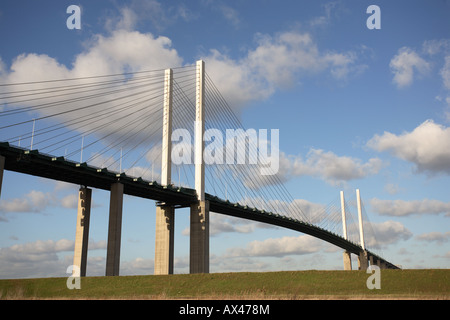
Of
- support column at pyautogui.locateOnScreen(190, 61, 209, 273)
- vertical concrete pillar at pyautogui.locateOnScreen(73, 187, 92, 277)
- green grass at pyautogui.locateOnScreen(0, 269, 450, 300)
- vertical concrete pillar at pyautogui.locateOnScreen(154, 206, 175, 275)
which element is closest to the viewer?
green grass at pyautogui.locateOnScreen(0, 269, 450, 300)

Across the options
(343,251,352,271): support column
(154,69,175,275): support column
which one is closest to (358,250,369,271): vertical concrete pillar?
(343,251,352,271): support column

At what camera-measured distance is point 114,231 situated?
58.5 meters

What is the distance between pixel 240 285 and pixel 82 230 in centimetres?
3417

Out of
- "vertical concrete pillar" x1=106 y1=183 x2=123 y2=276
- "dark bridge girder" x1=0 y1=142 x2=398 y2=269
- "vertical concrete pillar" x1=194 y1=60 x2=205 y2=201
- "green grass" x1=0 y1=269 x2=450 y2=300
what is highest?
"vertical concrete pillar" x1=194 y1=60 x2=205 y2=201

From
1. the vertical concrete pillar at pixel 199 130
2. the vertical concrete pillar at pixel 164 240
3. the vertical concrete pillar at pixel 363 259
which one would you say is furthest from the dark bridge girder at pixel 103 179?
the vertical concrete pillar at pixel 363 259

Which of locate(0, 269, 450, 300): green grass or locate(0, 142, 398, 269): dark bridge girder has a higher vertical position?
locate(0, 142, 398, 269): dark bridge girder

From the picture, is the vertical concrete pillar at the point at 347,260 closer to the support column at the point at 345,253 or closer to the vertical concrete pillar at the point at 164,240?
the support column at the point at 345,253

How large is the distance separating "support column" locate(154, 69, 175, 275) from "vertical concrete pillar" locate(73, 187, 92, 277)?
474 inches

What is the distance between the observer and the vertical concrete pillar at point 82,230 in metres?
57.7

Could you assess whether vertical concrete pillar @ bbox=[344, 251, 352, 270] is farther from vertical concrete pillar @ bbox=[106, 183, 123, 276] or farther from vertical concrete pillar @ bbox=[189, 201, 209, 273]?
vertical concrete pillar @ bbox=[106, 183, 123, 276]

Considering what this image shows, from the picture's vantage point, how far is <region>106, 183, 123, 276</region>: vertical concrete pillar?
57.5 m

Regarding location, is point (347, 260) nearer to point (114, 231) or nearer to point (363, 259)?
point (363, 259)

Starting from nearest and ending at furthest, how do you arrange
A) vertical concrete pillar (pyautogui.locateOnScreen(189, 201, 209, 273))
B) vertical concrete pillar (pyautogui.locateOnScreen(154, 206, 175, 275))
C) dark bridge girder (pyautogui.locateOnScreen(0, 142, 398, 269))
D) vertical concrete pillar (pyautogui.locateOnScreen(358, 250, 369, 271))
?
dark bridge girder (pyautogui.locateOnScreen(0, 142, 398, 269))
vertical concrete pillar (pyautogui.locateOnScreen(154, 206, 175, 275))
vertical concrete pillar (pyautogui.locateOnScreen(189, 201, 209, 273))
vertical concrete pillar (pyautogui.locateOnScreen(358, 250, 369, 271))
